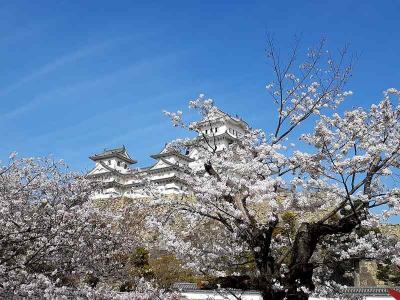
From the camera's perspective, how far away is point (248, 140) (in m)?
8.51

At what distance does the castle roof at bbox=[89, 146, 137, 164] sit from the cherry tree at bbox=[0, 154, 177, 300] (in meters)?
44.7

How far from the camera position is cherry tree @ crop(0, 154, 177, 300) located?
7.32 meters

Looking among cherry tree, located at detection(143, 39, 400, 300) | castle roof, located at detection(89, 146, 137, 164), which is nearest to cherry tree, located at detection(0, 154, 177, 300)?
cherry tree, located at detection(143, 39, 400, 300)

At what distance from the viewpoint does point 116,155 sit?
180 ft

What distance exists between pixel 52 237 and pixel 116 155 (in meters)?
48.0

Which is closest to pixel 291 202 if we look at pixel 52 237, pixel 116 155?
pixel 52 237

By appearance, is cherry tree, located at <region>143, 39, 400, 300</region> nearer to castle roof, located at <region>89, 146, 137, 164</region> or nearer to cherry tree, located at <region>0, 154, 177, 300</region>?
cherry tree, located at <region>0, 154, 177, 300</region>

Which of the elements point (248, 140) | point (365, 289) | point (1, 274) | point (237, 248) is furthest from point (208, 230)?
point (365, 289)

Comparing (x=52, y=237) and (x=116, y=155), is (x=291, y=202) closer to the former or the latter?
(x=52, y=237)

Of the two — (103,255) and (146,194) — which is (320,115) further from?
(103,255)

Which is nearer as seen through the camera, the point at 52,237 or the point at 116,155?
the point at 52,237

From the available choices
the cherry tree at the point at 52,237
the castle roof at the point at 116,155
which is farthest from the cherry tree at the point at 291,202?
the castle roof at the point at 116,155

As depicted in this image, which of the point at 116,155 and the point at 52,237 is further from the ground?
the point at 116,155

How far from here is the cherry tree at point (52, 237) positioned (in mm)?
7316
